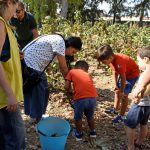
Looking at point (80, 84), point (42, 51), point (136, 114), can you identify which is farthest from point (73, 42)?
point (136, 114)

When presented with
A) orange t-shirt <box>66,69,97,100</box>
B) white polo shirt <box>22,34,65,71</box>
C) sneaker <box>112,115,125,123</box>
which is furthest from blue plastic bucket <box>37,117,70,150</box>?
sneaker <box>112,115,125,123</box>

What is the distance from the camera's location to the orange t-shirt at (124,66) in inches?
173

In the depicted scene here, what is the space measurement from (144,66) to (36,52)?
120cm

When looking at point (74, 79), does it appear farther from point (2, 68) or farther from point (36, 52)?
point (2, 68)

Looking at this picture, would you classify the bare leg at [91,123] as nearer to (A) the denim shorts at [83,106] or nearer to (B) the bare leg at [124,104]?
(A) the denim shorts at [83,106]

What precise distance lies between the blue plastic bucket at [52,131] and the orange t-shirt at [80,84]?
357 millimetres

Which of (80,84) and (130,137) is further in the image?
(80,84)

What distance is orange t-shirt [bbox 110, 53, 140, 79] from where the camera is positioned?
438 cm

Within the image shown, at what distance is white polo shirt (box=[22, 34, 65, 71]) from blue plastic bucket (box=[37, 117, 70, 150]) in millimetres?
611

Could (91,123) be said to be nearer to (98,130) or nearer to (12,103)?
A: (98,130)

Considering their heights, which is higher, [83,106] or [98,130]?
[83,106]

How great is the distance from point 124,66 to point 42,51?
1257 millimetres

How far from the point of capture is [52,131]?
3834mm

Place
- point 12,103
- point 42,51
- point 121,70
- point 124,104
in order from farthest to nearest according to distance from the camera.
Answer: point 124,104, point 121,70, point 42,51, point 12,103
